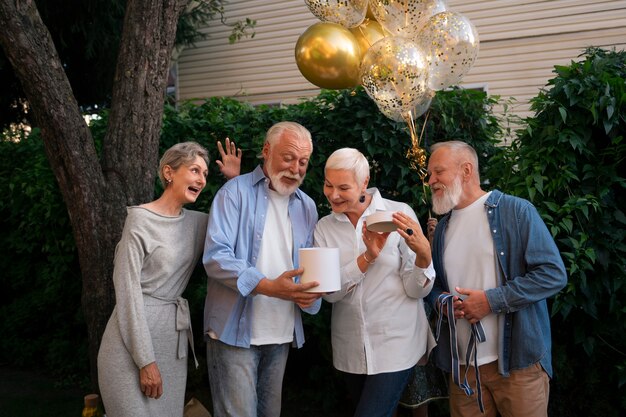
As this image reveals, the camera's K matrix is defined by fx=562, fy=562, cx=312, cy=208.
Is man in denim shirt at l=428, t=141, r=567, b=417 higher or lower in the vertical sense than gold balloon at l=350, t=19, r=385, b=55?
lower

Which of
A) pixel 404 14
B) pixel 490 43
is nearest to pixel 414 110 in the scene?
pixel 404 14

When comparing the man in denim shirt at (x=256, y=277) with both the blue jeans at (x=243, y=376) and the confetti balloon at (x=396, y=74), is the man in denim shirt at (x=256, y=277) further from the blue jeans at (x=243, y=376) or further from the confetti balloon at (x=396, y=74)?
the confetti balloon at (x=396, y=74)

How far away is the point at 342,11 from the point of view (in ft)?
11.3

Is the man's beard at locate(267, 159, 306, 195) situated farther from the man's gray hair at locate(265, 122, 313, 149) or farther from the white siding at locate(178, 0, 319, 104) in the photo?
the white siding at locate(178, 0, 319, 104)

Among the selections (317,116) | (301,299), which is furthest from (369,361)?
(317,116)

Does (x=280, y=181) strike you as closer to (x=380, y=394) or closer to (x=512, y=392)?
(x=380, y=394)

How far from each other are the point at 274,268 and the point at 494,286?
3.53 ft


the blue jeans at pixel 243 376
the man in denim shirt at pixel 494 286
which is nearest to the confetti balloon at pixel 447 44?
the man in denim shirt at pixel 494 286

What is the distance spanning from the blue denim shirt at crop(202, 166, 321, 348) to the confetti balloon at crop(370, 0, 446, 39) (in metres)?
1.18

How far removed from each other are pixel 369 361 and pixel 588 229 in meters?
1.62

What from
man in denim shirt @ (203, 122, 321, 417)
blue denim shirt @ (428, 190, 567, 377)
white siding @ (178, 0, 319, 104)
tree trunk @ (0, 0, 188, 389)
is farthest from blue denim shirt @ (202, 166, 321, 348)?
white siding @ (178, 0, 319, 104)

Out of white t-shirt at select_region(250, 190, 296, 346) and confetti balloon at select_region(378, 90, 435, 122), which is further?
confetti balloon at select_region(378, 90, 435, 122)

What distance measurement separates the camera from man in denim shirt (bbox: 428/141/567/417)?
258cm

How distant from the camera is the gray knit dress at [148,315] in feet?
8.54
